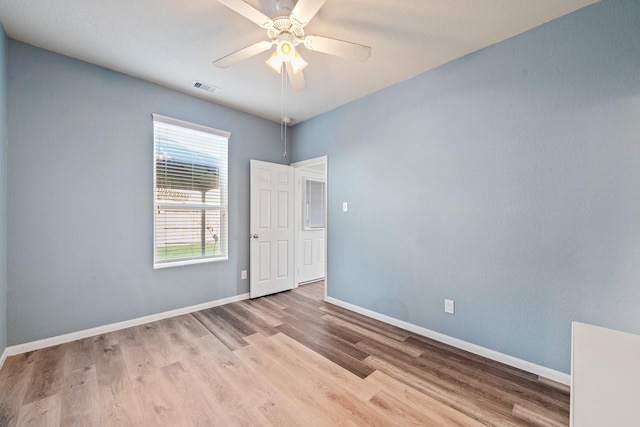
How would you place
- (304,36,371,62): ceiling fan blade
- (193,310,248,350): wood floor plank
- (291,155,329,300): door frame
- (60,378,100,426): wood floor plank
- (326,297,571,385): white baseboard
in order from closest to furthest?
(60,378,100,426): wood floor plank < (304,36,371,62): ceiling fan blade < (326,297,571,385): white baseboard < (193,310,248,350): wood floor plank < (291,155,329,300): door frame

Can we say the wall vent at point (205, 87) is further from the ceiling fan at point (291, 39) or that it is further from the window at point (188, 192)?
the ceiling fan at point (291, 39)

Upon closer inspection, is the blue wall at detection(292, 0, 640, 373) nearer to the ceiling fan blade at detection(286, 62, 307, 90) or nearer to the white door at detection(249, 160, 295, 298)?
the ceiling fan blade at detection(286, 62, 307, 90)

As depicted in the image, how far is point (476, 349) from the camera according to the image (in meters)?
A: 2.31

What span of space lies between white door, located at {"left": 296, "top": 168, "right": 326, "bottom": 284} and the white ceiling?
1.92 meters

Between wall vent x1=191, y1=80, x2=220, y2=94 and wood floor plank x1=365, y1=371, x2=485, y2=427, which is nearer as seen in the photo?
wood floor plank x1=365, y1=371, x2=485, y2=427

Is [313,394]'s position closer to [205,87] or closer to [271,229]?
[271,229]

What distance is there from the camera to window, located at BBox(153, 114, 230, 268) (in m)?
3.00

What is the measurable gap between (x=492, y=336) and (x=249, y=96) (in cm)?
363

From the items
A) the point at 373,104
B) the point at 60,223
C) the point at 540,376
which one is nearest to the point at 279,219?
the point at 373,104

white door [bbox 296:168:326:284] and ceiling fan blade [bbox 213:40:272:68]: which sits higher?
ceiling fan blade [bbox 213:40:272:68]

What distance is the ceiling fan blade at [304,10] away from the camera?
1.42 metres

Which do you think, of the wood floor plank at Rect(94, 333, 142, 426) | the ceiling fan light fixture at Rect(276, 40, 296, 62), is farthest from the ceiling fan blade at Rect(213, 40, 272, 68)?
the wood floor plank at Rect(94, 333, 142, 426)

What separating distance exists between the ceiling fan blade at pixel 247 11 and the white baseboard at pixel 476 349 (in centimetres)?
296

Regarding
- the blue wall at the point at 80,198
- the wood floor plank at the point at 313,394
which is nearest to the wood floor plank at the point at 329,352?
the wood floor plank at the point at 313,394
